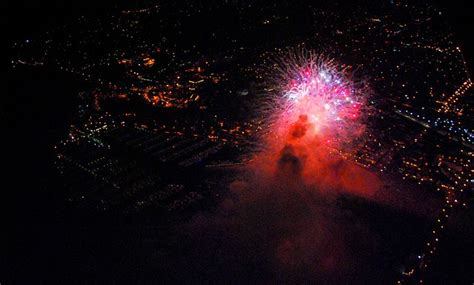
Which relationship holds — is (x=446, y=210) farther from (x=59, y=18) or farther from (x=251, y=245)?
(x=59, y=18)

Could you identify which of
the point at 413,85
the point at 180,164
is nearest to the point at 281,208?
the point at 180,164

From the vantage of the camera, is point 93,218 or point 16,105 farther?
point 16,105

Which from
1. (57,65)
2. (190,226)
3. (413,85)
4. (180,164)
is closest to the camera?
A: (190,226)

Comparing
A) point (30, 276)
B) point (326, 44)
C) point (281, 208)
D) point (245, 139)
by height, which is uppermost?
point (326, 44)

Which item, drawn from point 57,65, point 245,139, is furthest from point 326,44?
point 57,65

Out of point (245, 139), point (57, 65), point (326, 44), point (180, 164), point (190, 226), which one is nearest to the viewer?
point (190, 226)

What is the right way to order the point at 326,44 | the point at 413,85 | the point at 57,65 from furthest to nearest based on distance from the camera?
the point at 326,44, the point at 57,65, the point at 413,85

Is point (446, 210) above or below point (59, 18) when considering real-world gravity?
below

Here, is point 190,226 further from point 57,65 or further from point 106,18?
point 106,18

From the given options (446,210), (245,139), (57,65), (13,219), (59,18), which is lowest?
(13,219)
